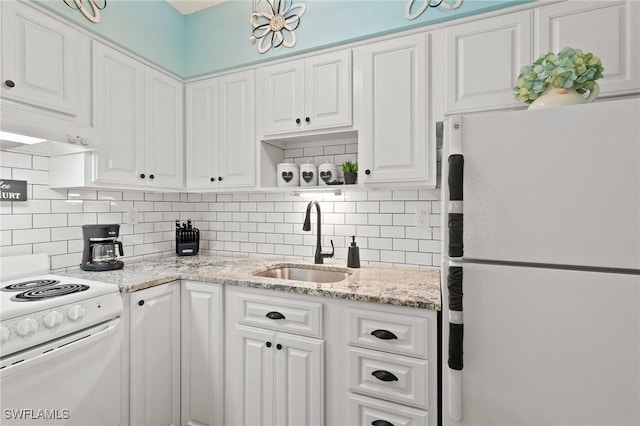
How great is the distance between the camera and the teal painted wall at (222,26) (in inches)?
68.7

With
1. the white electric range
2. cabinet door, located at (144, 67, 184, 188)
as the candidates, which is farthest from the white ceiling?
the white electric range

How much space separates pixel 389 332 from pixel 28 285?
1.74 m

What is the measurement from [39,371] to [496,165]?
74.4 inches

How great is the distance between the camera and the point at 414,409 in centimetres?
137

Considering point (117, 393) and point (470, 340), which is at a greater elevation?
point (470, 340)

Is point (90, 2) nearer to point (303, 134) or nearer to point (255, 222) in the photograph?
point (303, 134)

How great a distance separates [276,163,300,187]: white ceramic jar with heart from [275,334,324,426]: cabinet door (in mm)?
968

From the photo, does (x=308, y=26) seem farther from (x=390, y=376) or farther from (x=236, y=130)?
(x=390, y=376)

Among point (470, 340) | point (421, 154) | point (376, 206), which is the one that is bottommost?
point (470, 340)

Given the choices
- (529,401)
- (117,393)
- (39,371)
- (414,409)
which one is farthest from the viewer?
(117,393)

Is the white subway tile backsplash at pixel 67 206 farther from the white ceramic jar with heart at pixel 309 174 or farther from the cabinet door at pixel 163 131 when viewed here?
the white ceramic jar with heart at pixel 309 174

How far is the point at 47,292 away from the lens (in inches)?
56.2

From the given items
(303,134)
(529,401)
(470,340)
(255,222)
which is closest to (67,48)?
(303,134)

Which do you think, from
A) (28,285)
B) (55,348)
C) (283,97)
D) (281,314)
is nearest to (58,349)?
(55,348)
